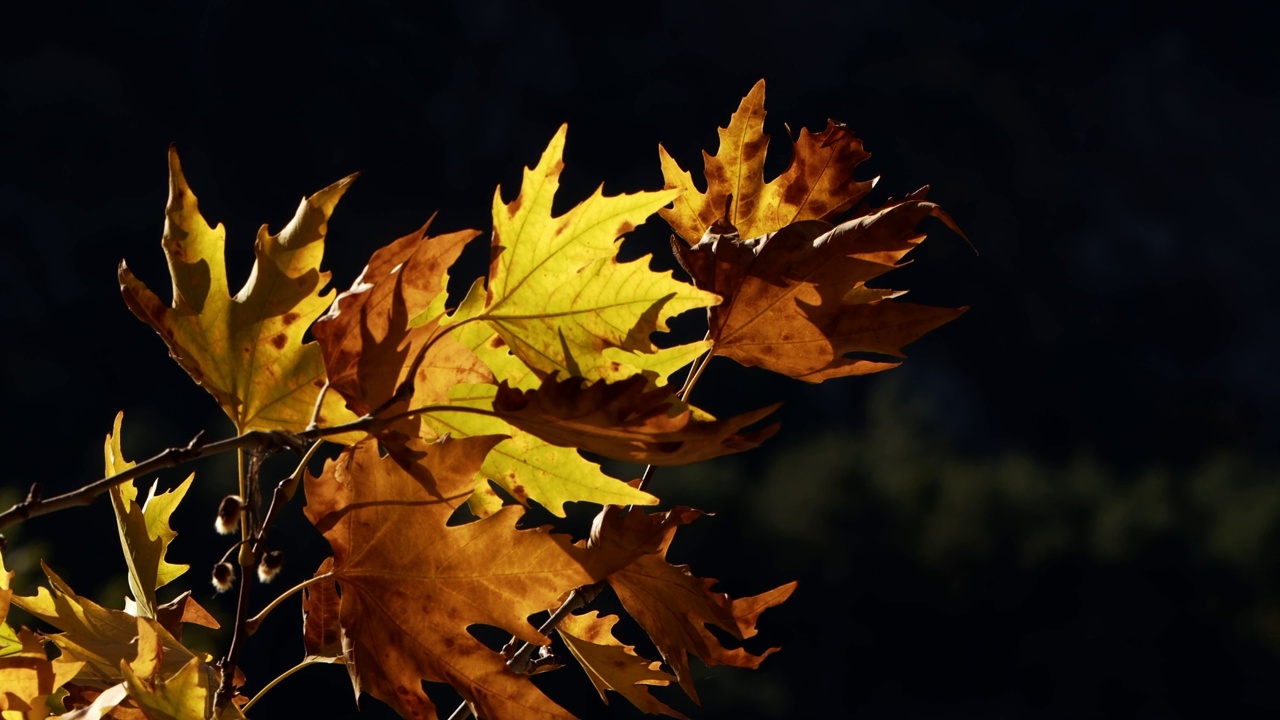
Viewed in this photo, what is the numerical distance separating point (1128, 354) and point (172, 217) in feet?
38.2

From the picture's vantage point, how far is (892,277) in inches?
398

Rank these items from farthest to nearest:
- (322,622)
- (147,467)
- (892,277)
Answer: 1. (892,277)
2. (322,622)
3. (147,467)

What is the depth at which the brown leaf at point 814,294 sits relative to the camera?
25 cm

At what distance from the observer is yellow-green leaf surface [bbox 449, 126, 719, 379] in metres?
0.22

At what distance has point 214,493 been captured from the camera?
736 centimetres

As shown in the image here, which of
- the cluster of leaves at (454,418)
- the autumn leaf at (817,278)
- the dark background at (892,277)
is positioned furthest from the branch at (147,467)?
the dark background at (892,277)

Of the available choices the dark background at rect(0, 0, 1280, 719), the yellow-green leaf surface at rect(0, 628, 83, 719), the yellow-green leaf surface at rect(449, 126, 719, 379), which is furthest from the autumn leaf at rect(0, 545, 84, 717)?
the dark background at rect(0, 0, 1280, 719)

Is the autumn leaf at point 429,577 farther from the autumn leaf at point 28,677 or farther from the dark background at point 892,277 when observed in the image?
the dark background at point 892,277

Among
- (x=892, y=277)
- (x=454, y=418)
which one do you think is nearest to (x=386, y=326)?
(x=454, y=418)

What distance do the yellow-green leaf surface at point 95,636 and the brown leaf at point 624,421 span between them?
0.09m

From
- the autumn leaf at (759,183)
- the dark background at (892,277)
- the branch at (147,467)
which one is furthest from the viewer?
the dark background at (892,277)

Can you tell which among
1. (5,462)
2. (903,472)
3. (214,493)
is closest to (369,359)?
(214,493)

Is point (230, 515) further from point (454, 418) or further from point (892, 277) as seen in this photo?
point (892, 277)

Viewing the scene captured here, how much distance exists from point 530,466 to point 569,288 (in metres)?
0.04
